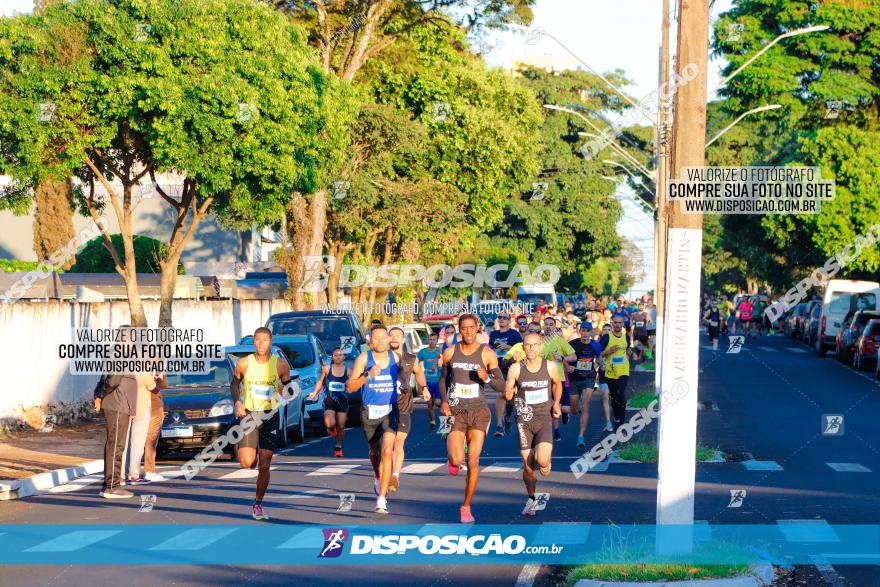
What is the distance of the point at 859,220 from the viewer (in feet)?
161

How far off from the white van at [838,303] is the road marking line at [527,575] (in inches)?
1457

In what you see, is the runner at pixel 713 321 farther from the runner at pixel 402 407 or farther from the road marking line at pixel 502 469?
the runner at pixel 402 407

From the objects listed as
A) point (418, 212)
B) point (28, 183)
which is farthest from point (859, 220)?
point (28, 183)

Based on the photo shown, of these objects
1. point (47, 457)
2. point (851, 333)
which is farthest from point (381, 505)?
point (851, 333)

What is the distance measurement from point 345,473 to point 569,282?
7149 centimetres

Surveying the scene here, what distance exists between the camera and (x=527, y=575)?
9.52m

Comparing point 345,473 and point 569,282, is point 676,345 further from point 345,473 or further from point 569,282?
point 569,282

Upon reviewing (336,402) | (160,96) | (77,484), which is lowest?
(77,484)

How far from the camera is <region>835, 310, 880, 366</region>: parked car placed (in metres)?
39.3

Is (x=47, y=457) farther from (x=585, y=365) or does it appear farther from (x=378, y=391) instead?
(x=585, y=365)

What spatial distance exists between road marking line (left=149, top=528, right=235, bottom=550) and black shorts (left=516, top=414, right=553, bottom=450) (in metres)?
3.01

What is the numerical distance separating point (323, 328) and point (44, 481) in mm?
10714

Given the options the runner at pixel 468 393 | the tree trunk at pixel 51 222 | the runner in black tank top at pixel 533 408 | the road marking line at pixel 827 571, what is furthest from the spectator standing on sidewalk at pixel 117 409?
the tree trunk at pixel 51 222

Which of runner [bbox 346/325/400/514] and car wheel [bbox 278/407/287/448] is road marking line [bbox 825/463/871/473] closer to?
runner [bbox 346/325/400/514]
